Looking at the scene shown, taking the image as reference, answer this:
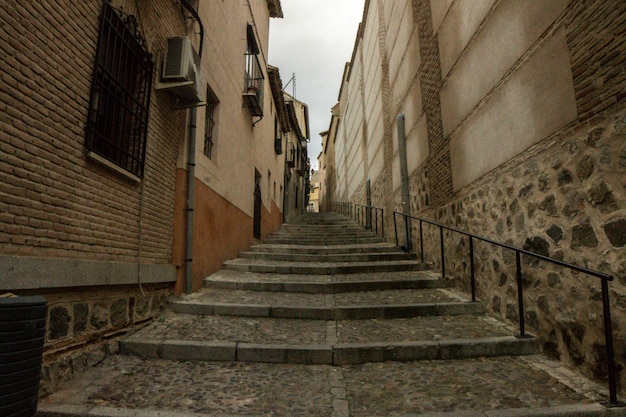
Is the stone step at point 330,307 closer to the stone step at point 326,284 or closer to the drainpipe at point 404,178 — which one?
the stone step at point 326,284

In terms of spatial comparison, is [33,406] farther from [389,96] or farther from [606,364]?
[389,96]

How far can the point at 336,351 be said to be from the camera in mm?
3621

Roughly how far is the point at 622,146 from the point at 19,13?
4.31 m

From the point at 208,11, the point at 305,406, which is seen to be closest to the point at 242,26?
the point at 208,11

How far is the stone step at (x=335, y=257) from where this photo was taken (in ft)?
25.2

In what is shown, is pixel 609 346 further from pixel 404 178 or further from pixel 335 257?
pixel 404 178

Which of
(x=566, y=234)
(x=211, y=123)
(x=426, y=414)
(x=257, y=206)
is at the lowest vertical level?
(x=426, y=414)

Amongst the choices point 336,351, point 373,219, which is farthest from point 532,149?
point 373,219

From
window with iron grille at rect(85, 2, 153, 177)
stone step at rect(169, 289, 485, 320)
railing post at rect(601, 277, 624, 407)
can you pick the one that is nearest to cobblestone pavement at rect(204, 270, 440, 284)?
stone step at rect(169, 289, 485, 320)

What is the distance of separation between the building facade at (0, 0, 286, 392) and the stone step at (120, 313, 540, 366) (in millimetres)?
508

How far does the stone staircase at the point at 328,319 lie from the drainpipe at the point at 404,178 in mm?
549

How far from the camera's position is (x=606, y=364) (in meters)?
2.74

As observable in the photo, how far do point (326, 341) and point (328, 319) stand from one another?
82cm

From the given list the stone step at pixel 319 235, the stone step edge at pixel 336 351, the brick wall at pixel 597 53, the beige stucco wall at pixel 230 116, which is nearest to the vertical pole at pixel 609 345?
the stone step edge at pixel 336 351
